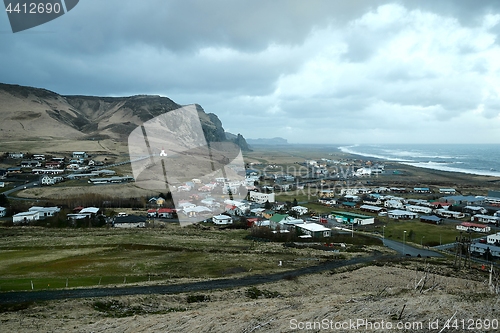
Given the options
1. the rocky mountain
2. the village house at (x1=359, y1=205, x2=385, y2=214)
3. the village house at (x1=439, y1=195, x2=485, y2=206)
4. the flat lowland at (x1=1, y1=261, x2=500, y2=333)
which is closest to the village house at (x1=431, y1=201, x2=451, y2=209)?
the village house at (x1=439, y1=195, x2=485, y2=206)

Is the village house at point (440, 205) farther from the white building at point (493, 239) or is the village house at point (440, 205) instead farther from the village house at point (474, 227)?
the white building at point (493, 239)

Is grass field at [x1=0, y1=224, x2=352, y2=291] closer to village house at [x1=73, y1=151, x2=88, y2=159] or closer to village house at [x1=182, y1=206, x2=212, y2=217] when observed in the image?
village house at [x1=182, y1=206, x2=212, y2=217]

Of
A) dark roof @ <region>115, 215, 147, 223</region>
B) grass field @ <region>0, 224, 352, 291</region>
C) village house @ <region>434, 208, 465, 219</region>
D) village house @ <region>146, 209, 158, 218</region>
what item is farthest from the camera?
village house @ <region>434, 208, 465, 219</region>

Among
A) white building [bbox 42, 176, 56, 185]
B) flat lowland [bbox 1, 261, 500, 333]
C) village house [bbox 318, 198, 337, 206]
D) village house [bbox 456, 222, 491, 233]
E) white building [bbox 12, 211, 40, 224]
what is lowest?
village house [bbox 456, 222, 491, 233]

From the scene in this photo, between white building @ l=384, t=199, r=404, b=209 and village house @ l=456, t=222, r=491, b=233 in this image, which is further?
white building @ l=384, t=199, r=404, b=209

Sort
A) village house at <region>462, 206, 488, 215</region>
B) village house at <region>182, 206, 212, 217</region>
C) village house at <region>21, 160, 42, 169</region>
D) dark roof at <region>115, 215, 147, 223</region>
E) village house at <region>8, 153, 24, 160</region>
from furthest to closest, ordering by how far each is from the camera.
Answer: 1. village house at <region>8, 153, 24, 160</region>
2. village house at <region>21, 160, 42, 169</region>
3. village house at <region>462, 206, 488, 215</region>
4. village house at <region>182, 206, 212, 217</region>
5. dark roof at <region>115, 215, 147, 223</region>

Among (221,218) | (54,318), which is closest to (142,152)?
(221,218)

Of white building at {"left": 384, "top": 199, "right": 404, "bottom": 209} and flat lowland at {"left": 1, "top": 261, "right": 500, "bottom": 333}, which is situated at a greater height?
flat lowland at {"left": 1, "top": 261, "right": 500, "bottom": 333}

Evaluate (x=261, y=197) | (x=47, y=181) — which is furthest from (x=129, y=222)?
(x=47, y=181)
